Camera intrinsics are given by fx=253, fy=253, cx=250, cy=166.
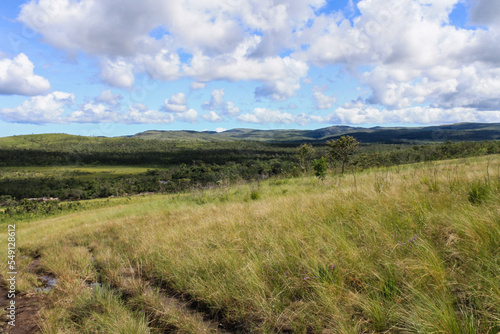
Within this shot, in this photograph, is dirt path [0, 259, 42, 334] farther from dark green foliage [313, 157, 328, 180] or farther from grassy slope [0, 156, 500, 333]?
dark green foliage [313, 157, 328, 180]

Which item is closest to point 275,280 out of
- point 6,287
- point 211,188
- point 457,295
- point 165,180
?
point 457,295

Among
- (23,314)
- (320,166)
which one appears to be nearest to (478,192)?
(23,314)

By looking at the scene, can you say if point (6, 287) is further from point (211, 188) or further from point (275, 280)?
point (211, 188)

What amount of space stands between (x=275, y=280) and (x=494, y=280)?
203cm

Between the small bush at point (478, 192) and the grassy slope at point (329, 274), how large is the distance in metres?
0.03

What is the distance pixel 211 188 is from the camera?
49.8 ft

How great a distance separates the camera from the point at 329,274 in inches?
111

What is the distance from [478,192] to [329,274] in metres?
3.21

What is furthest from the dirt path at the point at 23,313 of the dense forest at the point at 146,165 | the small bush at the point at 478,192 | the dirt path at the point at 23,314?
the dense forest at the point at 146,165

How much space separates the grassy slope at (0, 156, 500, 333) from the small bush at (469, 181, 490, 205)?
34 millimetres

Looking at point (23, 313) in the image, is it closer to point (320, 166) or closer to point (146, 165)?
point (320, 166)

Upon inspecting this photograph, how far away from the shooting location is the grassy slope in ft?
7.29

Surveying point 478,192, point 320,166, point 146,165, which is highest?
point 478,192

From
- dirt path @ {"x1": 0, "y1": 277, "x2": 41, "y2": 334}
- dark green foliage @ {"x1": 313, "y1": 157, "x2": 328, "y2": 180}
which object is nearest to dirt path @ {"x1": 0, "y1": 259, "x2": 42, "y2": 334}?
dirt path @ {"x1": 0, "y1": 277, "x2": 41, "y2": 334}
